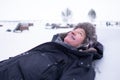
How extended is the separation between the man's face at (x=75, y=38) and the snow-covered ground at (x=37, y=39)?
171 mm

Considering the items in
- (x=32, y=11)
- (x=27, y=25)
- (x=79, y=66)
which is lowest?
(x=79, y=66)

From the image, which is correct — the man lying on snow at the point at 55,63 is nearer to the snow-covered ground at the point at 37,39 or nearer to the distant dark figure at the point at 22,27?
the snow-covered ground at the point at 37,39

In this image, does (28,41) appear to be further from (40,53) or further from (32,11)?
(40,53)

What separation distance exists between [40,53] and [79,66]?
0.73ft

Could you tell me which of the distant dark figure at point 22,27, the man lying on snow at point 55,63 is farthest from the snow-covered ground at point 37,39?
the man lying on snow at point 55,63

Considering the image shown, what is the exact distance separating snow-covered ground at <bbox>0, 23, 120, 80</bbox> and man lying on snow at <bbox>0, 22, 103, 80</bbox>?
0.55 feet

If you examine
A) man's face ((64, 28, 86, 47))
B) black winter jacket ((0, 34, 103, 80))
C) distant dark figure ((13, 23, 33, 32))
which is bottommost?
black winter jacket ((0, 34, 103, 80))

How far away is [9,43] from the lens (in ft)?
5.37

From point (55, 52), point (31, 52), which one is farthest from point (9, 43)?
point (55, 52)

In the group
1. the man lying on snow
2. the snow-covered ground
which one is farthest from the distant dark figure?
the man lying on snow

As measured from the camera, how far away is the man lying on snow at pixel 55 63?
3.23 feet

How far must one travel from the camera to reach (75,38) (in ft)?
3.85

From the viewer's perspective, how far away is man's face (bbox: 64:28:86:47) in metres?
1.16

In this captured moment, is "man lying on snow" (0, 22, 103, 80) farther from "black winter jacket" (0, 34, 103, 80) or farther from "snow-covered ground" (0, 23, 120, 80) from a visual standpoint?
"snow-covered ground" (0, 23, 120, 80)
